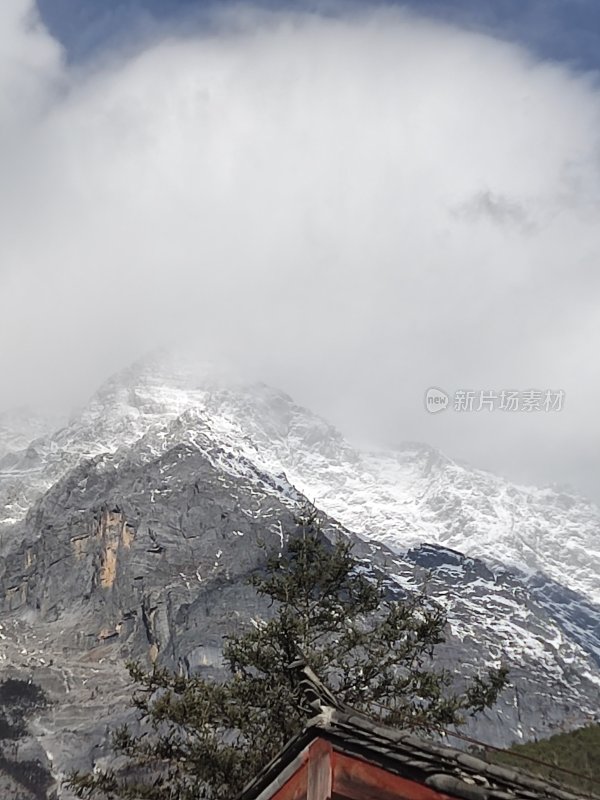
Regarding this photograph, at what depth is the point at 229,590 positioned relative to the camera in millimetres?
196500

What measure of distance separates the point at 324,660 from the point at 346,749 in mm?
14178

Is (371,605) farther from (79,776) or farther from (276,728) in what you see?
(79,776)

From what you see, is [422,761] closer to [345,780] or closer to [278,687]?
[345,780]

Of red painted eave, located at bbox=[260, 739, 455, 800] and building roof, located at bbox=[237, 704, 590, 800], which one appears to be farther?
red painted eave, located at bbox=[260, 739, 455, 800]

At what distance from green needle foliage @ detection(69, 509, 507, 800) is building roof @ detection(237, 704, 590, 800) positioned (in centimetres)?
748

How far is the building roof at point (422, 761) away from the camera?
10.7m

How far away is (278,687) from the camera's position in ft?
75.9

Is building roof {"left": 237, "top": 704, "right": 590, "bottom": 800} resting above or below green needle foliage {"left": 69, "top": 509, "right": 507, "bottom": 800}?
above

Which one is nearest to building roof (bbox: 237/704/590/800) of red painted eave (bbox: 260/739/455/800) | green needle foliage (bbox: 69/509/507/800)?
red painted eave (bbox: 260/739/455/800)

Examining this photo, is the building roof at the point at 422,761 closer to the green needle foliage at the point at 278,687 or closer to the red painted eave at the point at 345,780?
the red painted eave at the point at 345,780

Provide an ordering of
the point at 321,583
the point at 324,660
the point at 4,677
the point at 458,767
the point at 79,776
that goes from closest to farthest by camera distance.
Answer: the point at 458,767, the point at 79,776, the point at 324,660, the point at 321,583, the point at 4,677

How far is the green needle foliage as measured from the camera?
21.7 meters

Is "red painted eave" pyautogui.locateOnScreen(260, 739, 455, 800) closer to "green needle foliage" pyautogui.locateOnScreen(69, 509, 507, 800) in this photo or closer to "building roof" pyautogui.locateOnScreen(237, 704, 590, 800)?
"building roof" pyautogui.locateOnScreen(237, 704, 590, 800)

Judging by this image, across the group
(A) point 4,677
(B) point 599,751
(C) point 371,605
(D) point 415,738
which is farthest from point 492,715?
(D) point 415,738
